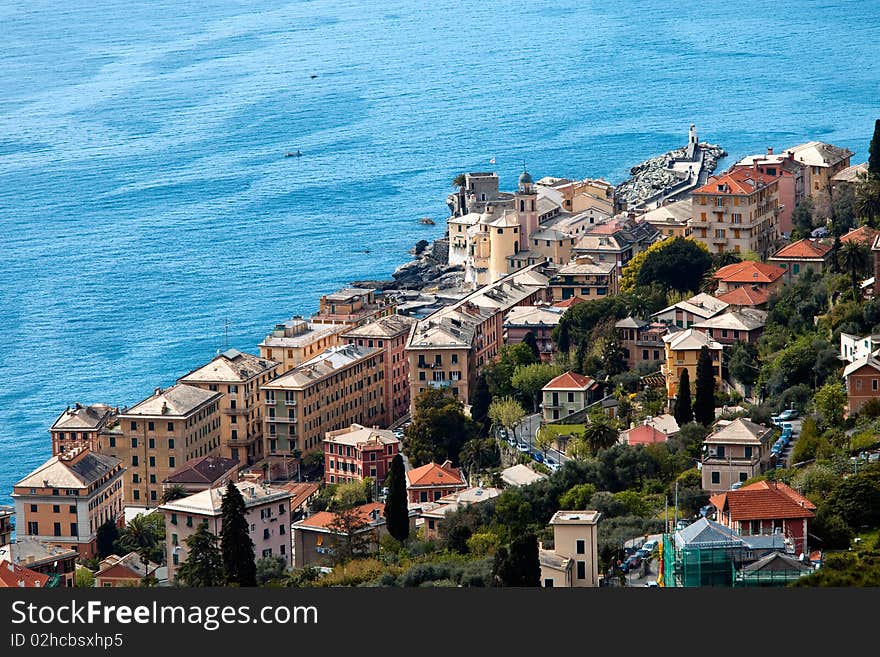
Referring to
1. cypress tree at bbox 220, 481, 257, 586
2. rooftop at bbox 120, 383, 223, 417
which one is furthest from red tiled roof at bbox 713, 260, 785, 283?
cypress tree at bbox 220, 481, 257, 586

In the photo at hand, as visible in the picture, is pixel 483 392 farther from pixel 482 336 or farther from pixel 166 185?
pixel 166 185

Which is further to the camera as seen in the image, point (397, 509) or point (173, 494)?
point (173, 494)

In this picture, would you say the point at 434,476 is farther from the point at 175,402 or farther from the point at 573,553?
the point at 573,553

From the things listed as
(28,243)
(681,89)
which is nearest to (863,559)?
(28,243)

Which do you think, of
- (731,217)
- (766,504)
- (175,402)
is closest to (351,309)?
→ (175,402)

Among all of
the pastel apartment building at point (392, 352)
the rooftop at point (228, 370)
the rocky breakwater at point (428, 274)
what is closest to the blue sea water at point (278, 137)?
the rocky breakwater at point (428, 274)

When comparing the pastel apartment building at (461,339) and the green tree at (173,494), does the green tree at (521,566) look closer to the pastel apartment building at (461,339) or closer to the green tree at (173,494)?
the green tree at (173,494)
